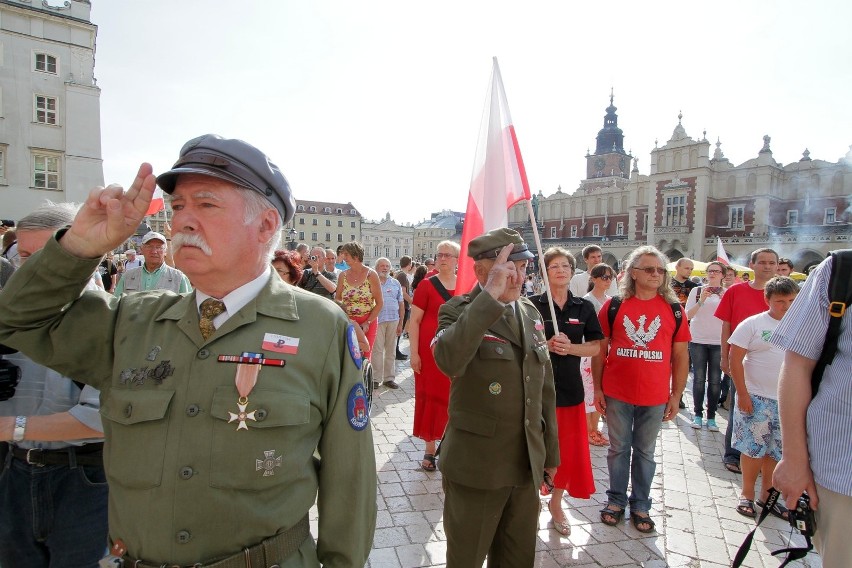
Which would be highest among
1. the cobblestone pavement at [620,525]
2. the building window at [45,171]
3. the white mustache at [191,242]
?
the building window at [45,171]

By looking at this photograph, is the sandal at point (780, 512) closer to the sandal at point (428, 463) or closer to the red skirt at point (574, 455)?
the red skirt at point (574, 455)

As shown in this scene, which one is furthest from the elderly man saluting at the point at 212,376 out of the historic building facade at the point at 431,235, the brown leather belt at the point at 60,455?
the historic building facade at the point at 431,235

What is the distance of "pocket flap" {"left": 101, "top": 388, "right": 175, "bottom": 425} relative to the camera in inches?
56.6

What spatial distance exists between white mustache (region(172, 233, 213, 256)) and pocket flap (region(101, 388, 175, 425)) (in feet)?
1.47

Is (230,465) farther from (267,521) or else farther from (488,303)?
(488,303)

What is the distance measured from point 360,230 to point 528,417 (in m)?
97.1

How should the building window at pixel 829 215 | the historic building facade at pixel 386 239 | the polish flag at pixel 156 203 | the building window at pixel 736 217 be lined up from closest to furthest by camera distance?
the polish flag at pixel 156 203 → the building window at pixel 829 215 → the building window at pixel 736 217 → the historic building facade at pixel 386 239

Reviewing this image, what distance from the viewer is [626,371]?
13.7 feet

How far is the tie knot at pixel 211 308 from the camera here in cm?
162

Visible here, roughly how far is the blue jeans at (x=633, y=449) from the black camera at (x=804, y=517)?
180 cm

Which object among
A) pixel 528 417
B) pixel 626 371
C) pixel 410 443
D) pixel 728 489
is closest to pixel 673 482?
pixel 728 489

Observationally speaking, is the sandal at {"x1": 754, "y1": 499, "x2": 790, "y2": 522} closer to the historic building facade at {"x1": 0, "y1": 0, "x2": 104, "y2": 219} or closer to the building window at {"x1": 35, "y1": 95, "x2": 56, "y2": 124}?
the historic building facade at {"x1": 0, "y1": 0, "x2": 104, "y2": 219}

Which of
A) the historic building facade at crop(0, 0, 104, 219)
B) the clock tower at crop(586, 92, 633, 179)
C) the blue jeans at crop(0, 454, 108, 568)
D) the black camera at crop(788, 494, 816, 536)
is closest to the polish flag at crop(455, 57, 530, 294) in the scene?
the black camera at crop(788, 494, 816, 536)

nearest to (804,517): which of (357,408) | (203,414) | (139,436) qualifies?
(357,408)
